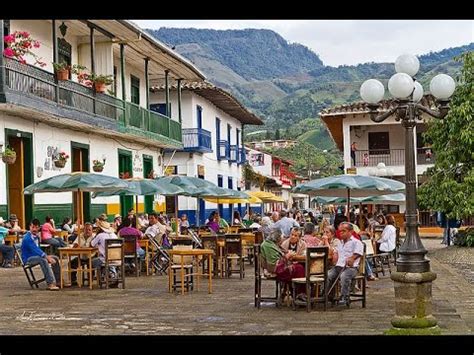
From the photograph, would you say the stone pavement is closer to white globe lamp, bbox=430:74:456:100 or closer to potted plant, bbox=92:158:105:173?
white globe lamp, bbox=430:74:456:100

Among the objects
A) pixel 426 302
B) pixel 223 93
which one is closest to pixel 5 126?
pixel 426 302

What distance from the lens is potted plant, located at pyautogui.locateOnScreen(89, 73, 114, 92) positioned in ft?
70.8

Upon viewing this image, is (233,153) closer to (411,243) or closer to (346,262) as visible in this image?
(346,262)

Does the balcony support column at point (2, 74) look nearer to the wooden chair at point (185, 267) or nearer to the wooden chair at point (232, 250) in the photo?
the wooden chair at point (232, 250)

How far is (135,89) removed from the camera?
28.3m

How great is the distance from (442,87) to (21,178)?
12.5 meters

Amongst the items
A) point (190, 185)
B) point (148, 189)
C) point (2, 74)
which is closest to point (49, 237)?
point (148, 189)

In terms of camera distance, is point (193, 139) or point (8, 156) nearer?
point (8, 156)

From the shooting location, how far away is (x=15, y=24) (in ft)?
62.5

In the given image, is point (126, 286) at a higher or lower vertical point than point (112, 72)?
lower

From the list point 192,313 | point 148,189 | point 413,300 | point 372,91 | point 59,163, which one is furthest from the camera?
point 59,163

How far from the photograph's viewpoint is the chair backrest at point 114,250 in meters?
12.9
